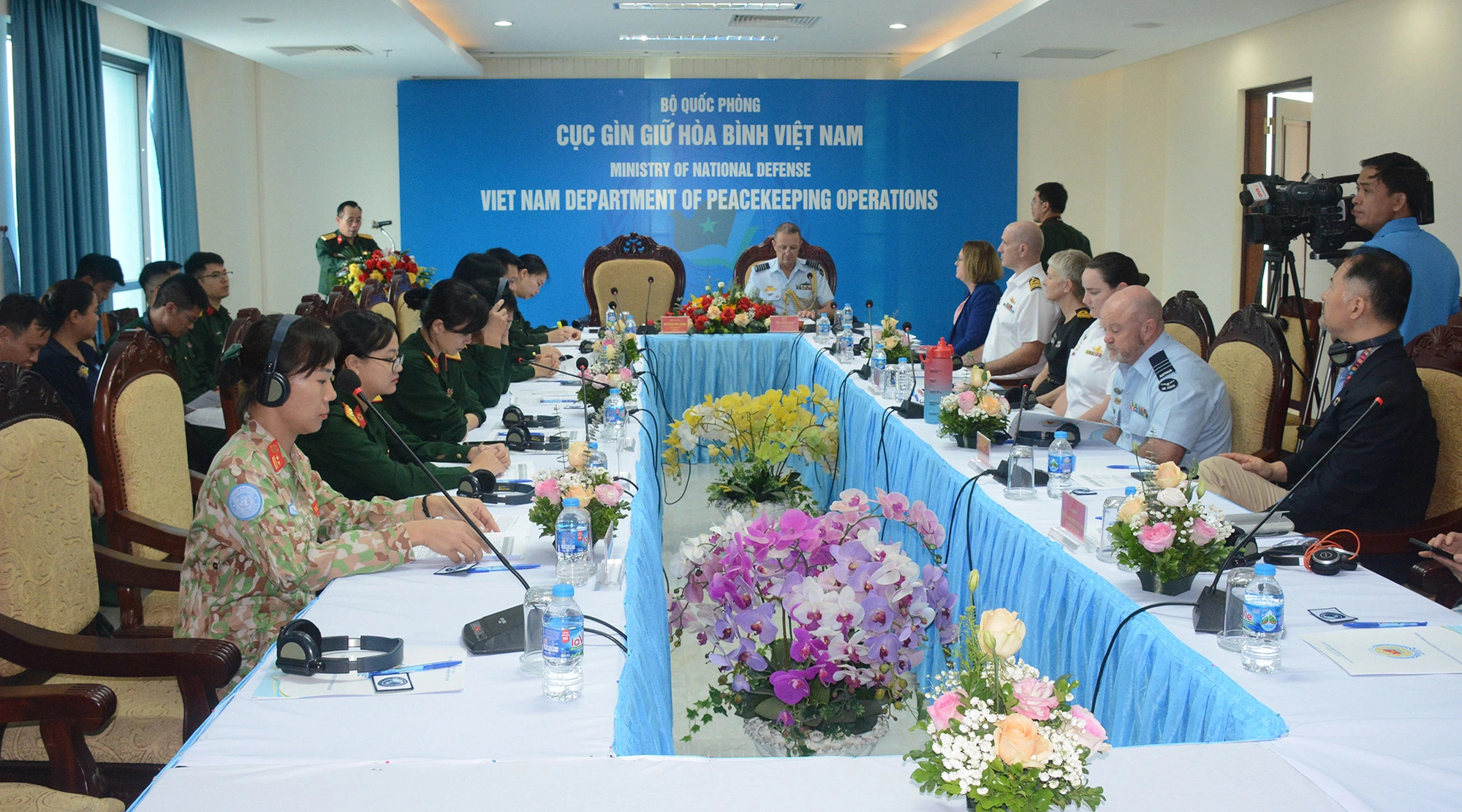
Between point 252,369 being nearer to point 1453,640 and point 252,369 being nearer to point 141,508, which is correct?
point 141,508

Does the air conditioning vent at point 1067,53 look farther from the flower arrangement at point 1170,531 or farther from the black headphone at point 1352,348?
the flower arrangement at point 1170,531

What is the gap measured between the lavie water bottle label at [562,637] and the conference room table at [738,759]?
6 cm

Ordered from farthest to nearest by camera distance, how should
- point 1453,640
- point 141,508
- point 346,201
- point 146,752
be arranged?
point 346,201, point 141,508, point 146,752, point 1453,640

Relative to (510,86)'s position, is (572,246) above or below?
below

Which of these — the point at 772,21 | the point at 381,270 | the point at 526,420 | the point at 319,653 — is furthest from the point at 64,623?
the point at 772,21

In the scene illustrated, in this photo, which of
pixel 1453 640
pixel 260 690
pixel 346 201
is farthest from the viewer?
pixel 346 201

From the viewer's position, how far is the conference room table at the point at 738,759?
1190mm

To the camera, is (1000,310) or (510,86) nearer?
(1000,310)

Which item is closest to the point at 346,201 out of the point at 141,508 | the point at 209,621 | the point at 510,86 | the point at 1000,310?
the point at 510,86

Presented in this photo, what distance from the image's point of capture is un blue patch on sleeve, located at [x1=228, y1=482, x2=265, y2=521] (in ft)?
5.87

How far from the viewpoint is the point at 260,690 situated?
1458mm

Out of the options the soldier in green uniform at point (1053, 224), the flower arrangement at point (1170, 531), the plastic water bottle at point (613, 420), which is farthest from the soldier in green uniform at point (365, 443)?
the soldier in green uniform at point (1053, 224)

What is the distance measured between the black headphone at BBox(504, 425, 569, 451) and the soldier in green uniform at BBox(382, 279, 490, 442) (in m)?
0.32

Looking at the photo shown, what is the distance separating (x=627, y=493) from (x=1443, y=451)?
185 centimetres
